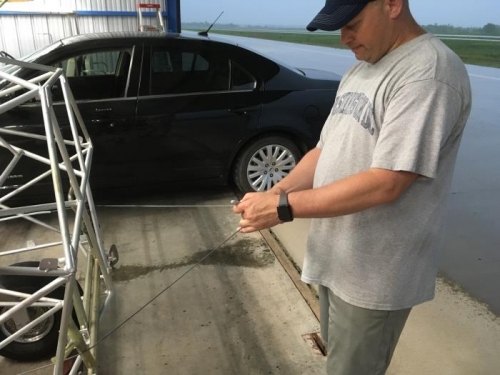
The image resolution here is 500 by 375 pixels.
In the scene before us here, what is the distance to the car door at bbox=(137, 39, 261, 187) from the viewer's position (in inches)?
141

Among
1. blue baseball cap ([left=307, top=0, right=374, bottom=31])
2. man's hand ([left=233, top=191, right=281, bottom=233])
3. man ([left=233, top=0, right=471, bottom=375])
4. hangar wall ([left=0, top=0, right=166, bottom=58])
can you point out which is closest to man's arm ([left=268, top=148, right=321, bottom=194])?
man ([left=233, top=0, right=471, bottom=375])

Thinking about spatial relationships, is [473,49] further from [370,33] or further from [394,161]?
[394,161]

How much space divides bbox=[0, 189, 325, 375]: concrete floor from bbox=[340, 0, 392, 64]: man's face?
1.50 metres

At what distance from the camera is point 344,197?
1140mm

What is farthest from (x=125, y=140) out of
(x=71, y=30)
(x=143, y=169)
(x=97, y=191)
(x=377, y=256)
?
(x=71, y=30)

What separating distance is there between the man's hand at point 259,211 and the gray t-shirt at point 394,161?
197 mm

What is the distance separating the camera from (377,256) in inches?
49.3

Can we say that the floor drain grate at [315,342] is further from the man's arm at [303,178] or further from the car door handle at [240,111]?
the car door handle at [240,111]

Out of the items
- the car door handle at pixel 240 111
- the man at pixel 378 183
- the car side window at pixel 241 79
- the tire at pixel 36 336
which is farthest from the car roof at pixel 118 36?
the man at pixel 378 183

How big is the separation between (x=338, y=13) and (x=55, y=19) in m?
8.65

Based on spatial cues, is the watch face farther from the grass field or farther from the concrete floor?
the grass field

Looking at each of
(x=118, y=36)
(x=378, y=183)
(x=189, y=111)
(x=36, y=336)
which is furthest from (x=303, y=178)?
(x=118, y=36)

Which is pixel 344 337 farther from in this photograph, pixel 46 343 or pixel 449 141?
pixel 46 343

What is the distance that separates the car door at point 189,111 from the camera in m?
3.58
